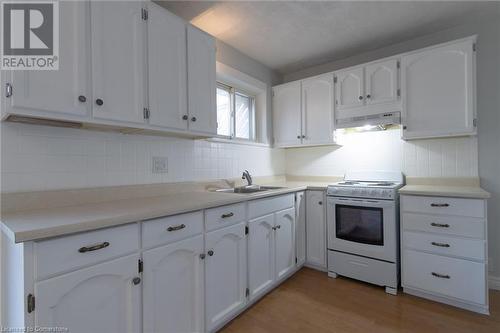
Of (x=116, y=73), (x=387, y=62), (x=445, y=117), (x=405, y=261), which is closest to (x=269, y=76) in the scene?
(x=387, y=62)

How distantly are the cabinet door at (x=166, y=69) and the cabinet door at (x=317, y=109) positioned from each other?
1.64 metres

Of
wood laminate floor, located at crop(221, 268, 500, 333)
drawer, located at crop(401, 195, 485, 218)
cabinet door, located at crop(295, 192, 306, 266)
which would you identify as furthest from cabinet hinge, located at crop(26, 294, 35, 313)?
drawer, located at crop(401, 195, 485, 218)

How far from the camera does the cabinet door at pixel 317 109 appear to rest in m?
2.77

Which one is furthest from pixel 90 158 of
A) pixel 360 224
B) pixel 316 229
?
pixel 360 224

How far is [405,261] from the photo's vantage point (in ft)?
6.96

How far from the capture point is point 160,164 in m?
1.95

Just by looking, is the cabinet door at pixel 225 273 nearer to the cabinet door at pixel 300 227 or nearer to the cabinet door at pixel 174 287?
the cabinet door at pixel 174 287

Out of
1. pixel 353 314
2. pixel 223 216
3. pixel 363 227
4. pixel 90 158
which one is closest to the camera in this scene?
pixel 90 158

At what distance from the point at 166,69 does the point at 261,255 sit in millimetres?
1610

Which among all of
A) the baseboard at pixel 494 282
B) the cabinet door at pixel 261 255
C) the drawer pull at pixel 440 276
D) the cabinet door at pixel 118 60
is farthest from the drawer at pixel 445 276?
the cabinet door at pixel 118 60

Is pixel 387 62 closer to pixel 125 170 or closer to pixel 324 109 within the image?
A: pixel 324 109

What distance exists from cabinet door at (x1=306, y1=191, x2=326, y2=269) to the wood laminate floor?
361 mm

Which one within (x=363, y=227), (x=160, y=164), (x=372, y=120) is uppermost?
(x=372, y=120)

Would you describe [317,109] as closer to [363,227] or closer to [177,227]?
[363,227]
